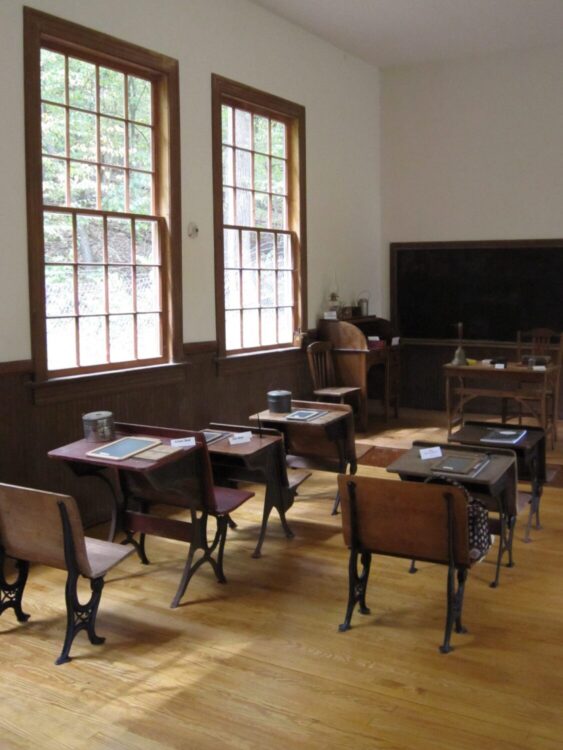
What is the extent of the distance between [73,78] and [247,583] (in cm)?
326

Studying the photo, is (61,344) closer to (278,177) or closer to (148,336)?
(148,336)

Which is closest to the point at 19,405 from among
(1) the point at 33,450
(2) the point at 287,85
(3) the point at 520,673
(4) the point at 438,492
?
(1) the point at 33,450

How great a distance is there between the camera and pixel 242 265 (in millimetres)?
6633

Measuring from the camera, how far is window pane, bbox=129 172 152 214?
17.8ft

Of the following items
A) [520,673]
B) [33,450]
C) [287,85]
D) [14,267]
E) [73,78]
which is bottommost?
[520,673]

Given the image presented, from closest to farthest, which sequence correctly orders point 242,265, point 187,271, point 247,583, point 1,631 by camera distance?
point 1,631
point 247,583
point 187,271
point 242,265

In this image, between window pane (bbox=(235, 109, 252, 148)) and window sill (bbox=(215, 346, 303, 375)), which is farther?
window pane (bbox=(235, 109, 252, 148))

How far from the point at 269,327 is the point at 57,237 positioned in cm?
254

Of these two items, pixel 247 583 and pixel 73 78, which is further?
pixel 73 78

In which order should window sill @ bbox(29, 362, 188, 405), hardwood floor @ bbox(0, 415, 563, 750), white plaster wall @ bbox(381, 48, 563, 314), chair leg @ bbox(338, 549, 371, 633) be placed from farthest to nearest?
white plaster wall @ bbox(381, 48, 563, 314)
window sill @ bbox(29, 362, 188, 405)
chair leg @ bbox(338, 549, 371, 633)
hardwood floor @ bbox(0, 415, 563, 750)

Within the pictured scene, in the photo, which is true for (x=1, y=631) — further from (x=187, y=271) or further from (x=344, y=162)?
(x=344, y=162)

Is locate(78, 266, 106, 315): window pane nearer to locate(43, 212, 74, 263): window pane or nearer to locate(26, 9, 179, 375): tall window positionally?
locate(26, 9, 179, 375): tall window

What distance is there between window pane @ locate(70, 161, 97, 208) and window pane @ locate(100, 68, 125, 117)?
429 mm

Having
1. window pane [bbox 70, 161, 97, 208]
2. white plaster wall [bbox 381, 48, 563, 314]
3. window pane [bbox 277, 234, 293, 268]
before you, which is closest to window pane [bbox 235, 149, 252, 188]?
window pane [bbox 277, 234, 293, 268]
